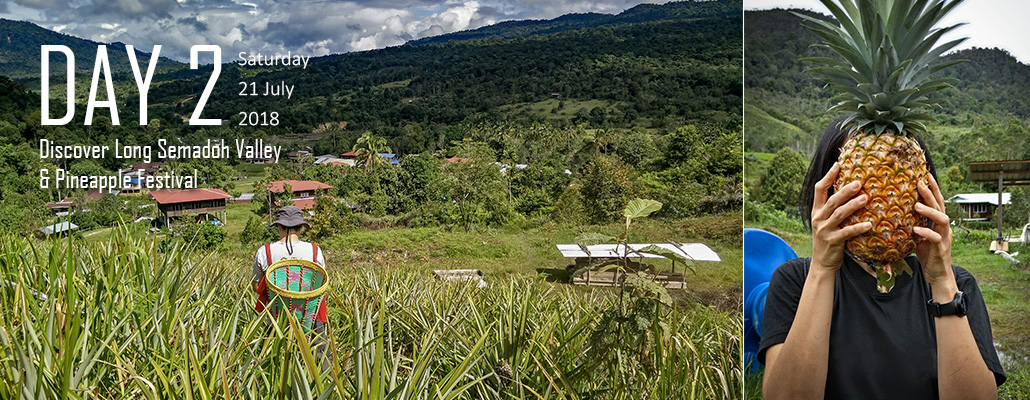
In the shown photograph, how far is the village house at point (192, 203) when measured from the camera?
14219mm

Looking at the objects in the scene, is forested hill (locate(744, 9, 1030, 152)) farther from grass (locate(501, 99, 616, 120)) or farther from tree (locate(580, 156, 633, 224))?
grass (locate(501, 99, 616, 120))

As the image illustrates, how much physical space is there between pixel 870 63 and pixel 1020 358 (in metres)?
3.34

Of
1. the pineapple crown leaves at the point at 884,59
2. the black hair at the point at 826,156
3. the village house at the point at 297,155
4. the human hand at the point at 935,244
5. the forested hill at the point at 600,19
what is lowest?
the human hand at the point at 935,244

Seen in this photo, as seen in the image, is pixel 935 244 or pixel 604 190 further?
pixel 604 190

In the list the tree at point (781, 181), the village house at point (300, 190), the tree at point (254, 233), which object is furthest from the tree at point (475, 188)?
the tree at point (781, 181)

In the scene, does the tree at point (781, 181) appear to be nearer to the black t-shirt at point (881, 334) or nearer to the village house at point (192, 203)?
the black t-shirt at point (881, 334)

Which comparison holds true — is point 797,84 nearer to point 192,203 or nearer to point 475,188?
point 192,203

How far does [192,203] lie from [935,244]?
15.7 m

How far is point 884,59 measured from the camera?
0.72 metres

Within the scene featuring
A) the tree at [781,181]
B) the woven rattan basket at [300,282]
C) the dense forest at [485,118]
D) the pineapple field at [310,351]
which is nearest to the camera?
the pineapple field at [310,351]

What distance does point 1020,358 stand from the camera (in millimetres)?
3230

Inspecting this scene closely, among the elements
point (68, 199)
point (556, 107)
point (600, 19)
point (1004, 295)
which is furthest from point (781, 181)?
point (600, 19)

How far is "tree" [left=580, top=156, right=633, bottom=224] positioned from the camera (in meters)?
17.6

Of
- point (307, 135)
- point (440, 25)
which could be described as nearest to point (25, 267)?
point (307, 135)
